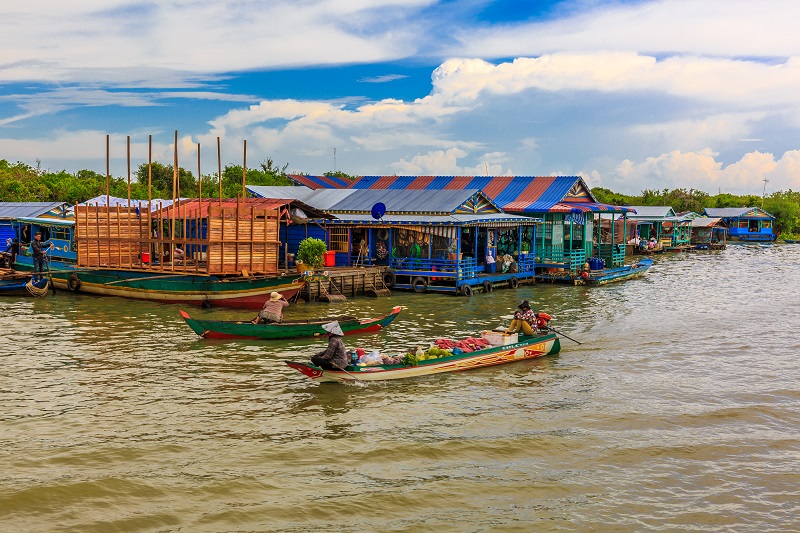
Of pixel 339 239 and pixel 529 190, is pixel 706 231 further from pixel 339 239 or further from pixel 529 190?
pixel 339 239

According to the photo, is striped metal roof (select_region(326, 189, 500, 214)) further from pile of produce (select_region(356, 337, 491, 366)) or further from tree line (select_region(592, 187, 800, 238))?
tree line (select_region(592, 187, 800, 238))

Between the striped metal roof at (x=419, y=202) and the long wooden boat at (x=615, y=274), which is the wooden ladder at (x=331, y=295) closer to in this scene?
the striped metal roof at (x=419, y=202)

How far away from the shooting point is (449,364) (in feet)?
52.9

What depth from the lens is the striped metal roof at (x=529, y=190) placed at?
122ft

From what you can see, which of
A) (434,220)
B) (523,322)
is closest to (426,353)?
(523,322)

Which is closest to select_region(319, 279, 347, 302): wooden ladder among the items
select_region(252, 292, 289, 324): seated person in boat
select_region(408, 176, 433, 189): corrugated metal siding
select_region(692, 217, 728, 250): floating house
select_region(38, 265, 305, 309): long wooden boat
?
select_region(38, 265, 305, 309): long wooden boat

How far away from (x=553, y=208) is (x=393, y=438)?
1006 inches

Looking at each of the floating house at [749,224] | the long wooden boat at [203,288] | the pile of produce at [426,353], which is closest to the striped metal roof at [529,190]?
the long wooden boat at [203,288]

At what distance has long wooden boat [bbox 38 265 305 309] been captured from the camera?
81.4 ft

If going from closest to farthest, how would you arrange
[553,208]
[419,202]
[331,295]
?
1. [331,295]
2. [419,202]
3. [553,208]

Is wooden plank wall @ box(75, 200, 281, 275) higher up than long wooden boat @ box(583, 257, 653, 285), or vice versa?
wooden plank wall @ box(75, 200, 281, 275)

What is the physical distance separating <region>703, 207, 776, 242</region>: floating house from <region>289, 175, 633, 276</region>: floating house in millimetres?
39443

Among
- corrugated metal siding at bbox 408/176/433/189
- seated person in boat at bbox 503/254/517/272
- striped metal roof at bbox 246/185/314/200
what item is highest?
corrugated metal siding at bbox 408/176/433/189

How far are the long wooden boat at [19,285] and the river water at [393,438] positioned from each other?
6.64 m
